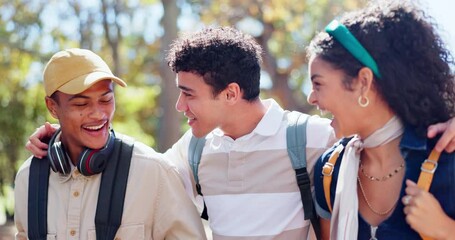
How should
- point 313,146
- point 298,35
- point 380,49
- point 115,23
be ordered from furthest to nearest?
point 298,35 → point 115,23 → point 313,146 → point 380,49

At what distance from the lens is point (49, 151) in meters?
3.74

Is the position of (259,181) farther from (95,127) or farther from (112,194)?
(95,127)

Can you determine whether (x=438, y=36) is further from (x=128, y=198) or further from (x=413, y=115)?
(x=128, y=198)

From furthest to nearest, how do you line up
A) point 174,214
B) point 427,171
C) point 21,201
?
point 21,201
point 174,214
point 427,171

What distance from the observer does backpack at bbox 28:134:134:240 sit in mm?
3551

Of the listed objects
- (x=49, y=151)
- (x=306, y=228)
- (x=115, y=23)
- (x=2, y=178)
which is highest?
(x=115, y=23)

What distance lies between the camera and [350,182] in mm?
3055

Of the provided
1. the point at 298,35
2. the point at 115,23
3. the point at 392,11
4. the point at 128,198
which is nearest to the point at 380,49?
the point at 392,11

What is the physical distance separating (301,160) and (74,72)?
4.39ft

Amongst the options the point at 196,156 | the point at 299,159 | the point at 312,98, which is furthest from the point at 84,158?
the point at 312,98

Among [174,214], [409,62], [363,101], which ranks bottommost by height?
[174,214]

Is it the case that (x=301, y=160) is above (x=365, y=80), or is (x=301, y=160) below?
below

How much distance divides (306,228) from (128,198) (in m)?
0.96

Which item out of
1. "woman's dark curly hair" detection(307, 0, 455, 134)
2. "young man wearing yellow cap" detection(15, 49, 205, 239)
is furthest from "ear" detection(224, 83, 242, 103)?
"woman's dark curly hair" detection(307, 0, 455, 134)
